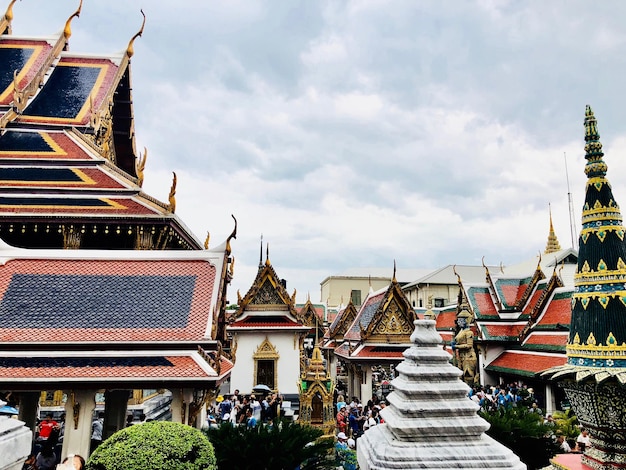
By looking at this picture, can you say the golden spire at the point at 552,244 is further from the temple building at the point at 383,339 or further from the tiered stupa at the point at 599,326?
the tiered stupa at the point at 599,326

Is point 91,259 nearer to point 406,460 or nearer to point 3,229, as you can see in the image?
point 3,229

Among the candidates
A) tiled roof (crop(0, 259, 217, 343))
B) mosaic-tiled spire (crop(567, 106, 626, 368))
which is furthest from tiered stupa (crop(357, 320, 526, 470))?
tiled roof (crop(0, 259, 217, 343))

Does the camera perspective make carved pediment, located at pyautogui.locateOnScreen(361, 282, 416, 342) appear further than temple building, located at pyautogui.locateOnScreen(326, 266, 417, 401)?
Yes

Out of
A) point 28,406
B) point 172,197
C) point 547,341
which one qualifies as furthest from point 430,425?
point 547,341

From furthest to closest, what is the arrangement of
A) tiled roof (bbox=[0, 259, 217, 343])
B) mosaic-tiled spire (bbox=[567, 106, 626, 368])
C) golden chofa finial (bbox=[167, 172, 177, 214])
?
golden chofa finial (bbox=[167, 172, 177, 214]) → tiled roof (bbox=[0, 259, 217, 343]) → mosaic-tiled spire (bbox=[567, 106, 626, 368])

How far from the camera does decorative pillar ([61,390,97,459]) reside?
7.80 meters

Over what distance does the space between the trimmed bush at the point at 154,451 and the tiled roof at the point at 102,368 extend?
2716mm

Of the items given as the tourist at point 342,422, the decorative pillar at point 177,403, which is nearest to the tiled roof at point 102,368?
the decorative pillar at point 177,403

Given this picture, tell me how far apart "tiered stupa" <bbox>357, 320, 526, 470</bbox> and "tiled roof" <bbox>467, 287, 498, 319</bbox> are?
1802 cm

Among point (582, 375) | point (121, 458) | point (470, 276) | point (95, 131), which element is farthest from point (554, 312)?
point (470, 276)

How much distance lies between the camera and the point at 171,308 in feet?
30.0

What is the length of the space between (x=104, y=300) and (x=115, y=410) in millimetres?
2766

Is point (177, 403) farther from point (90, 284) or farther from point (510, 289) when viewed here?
point (510, 289)

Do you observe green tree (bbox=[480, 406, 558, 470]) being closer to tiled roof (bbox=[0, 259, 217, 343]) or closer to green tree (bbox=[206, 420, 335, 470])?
green tree (bbox=[206, 420, 335, 470])
